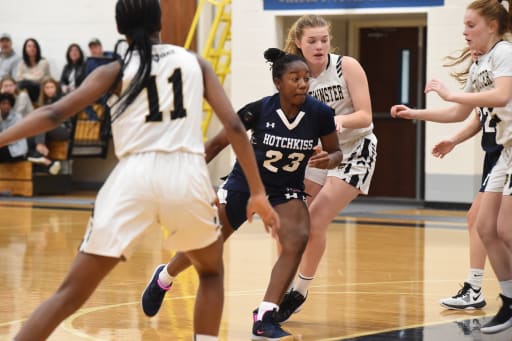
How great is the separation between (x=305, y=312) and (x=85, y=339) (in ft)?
4.66

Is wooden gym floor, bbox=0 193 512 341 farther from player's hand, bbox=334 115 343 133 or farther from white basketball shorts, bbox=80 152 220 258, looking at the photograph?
white basketball shorts, bbox=80 152 220 258

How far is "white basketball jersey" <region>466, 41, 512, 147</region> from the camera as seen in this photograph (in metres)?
5.40

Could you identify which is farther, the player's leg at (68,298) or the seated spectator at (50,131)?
the seated spectator at (50,131)

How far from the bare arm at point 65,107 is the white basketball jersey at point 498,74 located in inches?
91.2

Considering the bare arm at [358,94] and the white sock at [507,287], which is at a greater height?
the bare arm at [358,94]

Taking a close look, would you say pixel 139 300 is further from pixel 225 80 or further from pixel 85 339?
pixel 225 80

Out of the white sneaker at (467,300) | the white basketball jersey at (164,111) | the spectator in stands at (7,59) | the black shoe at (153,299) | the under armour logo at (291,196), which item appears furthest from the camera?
the spectator in stands at (7,59)

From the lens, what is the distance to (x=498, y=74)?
5.39 m

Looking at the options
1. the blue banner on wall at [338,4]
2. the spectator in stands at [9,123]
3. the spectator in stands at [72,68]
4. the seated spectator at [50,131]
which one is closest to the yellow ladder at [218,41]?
the blue banner on wall at [338,4]

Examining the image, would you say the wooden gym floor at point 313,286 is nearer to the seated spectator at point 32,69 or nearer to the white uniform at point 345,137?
the white uniform at point 345,137

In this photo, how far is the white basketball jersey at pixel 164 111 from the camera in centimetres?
388

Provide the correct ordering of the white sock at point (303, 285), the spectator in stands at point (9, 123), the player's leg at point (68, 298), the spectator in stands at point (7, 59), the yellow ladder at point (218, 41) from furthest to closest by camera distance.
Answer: the spectator in stands at point (7, 59), the spectator in stands at point (9, 123), the yellow ladder at point (218, 41), the white sock at point (303, 285), the player's leg at point (68, 298)

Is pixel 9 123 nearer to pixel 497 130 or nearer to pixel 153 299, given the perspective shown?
pixel 153 299

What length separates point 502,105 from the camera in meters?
5.31
